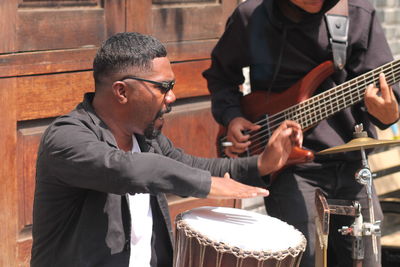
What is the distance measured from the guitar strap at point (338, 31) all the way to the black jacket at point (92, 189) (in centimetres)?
116

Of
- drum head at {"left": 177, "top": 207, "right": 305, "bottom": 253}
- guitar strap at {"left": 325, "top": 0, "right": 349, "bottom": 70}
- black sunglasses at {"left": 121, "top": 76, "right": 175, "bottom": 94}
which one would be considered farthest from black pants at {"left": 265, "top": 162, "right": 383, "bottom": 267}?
black sunglasses at {"left": 121, "top": 76, "right": 175, "bottom": 94}

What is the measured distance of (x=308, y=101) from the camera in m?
3.88

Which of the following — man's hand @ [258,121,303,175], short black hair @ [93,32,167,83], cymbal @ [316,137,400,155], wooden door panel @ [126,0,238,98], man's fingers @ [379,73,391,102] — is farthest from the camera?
wooden door panel @ [126,0,238,98]

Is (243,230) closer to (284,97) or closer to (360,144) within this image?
(360,144)

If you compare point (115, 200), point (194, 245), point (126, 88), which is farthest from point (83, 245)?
point (126, 88)

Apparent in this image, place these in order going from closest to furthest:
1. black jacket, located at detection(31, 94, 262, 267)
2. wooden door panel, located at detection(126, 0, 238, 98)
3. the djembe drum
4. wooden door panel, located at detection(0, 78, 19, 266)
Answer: black jacket, located at detection(31, 94, 262, 267) → the djembe drum → wooden door panel, located at detection(0, 78, 19, 266) → wooden door panel, located at detection(126, 0, 238, 98)

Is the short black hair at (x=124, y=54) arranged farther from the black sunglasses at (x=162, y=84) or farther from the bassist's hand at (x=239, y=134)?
the bassist's hand at (x=239, y=134)

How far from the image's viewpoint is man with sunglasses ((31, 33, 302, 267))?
2734mm

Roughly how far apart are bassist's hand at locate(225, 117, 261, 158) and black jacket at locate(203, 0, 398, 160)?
6 cm

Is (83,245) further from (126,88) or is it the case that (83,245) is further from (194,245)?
(126,88)

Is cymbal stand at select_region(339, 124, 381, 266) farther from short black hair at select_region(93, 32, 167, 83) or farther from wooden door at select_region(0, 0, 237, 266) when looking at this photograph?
wooden door at select_region(0, 0, 237, 266)

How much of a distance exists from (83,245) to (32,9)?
61.9 inches

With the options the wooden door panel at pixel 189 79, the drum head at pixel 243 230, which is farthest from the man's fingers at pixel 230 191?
the wooden door panel at pixel 189 79

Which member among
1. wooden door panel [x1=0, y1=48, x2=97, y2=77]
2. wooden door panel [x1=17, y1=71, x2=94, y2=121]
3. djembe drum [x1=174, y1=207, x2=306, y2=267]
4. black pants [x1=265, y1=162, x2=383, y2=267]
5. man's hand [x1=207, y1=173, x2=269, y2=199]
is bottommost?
black pants [x1=265, y1=162, x2=383, y2=267]
